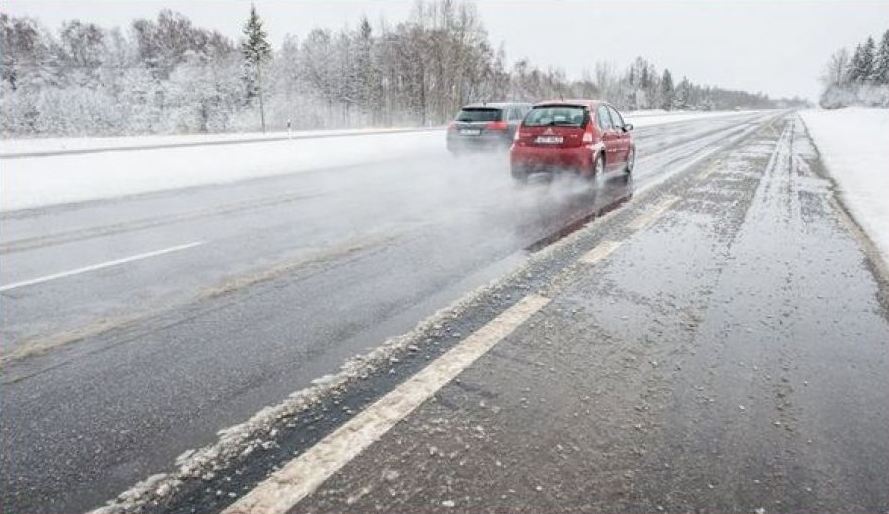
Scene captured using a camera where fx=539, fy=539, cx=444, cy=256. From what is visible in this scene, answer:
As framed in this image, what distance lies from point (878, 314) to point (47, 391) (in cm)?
569

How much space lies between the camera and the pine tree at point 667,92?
15800cm

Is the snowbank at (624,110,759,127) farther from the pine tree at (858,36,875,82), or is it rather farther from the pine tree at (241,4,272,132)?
the pine tree at (858,36,875,82)

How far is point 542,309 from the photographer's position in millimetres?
4078

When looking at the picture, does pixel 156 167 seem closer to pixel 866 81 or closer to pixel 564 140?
pixel 564 140

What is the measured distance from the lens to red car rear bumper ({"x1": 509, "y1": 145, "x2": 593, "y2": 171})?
10.3 metres

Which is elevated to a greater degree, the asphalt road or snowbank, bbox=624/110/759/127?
snowbank, bbox=624/110/759/127

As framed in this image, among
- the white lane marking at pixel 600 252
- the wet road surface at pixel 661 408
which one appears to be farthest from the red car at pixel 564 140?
the wet road surface at pixel 661 408

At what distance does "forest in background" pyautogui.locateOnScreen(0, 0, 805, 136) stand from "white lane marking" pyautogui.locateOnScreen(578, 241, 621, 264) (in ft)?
145

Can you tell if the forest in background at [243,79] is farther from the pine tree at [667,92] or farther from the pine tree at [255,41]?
the pine tree at [667,92]

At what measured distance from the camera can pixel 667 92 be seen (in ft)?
520

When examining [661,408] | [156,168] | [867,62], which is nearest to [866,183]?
[661,408]

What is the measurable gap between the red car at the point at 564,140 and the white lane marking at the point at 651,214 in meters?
1.86

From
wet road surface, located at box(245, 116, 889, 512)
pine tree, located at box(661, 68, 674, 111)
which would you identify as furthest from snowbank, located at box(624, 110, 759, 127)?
pine tree, located at box(661, 68, 674, 111)

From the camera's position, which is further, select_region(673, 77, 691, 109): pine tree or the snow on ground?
select_region(673, 77, 691, 109): pine tree
